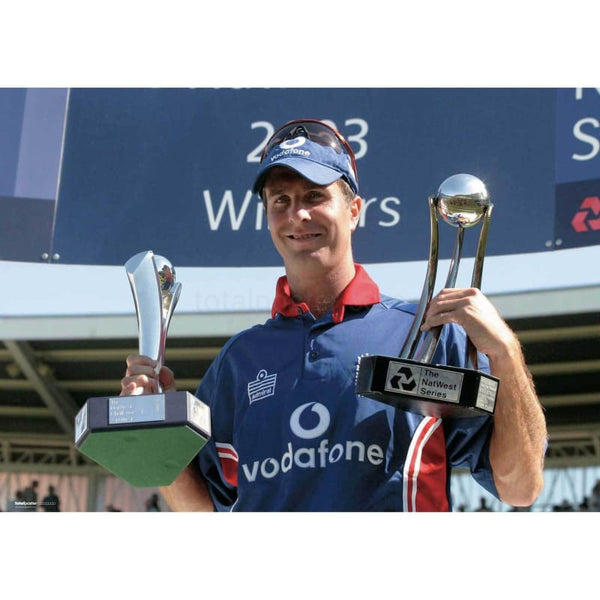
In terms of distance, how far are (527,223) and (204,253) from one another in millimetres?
1493

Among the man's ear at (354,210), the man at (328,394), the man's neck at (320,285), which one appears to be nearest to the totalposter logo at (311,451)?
the man at (328,394)

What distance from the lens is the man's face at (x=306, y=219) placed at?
5.79 ft

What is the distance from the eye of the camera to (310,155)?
178 centimetres

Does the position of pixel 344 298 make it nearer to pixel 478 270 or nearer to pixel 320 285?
pixel 320 285

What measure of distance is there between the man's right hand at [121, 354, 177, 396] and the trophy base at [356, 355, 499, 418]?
0.33 metres

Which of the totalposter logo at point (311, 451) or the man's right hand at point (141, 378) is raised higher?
the man's right hand at point (141, 378)

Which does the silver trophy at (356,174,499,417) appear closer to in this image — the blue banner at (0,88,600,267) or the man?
the man

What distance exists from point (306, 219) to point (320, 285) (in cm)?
13

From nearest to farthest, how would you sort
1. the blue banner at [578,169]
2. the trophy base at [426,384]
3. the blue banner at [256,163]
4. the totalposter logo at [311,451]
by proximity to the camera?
the trophy base at [426,384] < the totalposter logo at [311,451] < the blue banner at [578,169] < the blue banner at [256,163]

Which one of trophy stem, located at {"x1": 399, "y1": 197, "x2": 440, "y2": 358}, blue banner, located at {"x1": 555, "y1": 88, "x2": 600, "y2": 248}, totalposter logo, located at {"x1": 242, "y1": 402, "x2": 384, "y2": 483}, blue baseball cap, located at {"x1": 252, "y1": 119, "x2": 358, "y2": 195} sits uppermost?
blue banner, located at {"x1": 555, "y1": 88, "x2": 600, "y2": 248}

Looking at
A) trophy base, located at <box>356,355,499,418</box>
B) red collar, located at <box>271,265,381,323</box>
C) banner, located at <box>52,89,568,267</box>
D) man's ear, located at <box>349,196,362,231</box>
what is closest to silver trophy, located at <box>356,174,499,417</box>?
trophy base, located at <box>356,355,499,418</box>

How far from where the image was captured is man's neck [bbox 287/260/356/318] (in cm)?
182

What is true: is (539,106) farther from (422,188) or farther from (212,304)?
(212,304)

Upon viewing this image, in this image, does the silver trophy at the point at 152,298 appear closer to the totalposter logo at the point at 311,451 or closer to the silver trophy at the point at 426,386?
the totalposter logo at the point at 311,451
